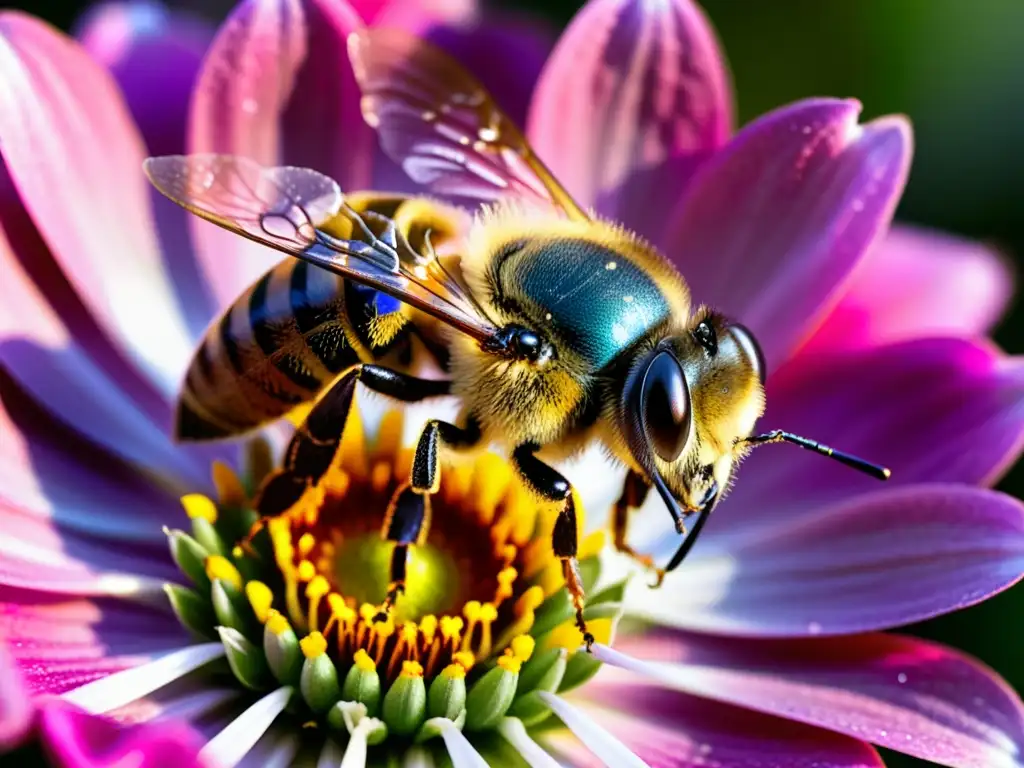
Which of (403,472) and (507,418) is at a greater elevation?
(507,418)

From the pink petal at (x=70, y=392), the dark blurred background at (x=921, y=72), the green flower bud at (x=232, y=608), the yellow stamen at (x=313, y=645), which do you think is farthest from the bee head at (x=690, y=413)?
the dark blurred background at (x=921, y=72)

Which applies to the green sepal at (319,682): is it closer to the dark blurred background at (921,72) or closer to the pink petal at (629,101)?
the pink petal at (629,101)

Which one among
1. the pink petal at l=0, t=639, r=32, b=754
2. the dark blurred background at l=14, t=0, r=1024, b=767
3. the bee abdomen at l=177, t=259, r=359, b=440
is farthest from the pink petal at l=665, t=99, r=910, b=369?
the pink petal at l=0, t=639, r=32, b=754

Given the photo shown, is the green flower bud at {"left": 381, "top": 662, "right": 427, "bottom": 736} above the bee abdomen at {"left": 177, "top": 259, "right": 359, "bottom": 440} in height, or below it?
below

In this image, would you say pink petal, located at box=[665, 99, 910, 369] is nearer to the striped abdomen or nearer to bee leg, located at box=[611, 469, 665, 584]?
bee leg, located at box=[611, 469, 665, 584]

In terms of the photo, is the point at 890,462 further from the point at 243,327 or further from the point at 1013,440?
the point at 243,327

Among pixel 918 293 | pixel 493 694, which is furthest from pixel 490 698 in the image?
pixel 918 293

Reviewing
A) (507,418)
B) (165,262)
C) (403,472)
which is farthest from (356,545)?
(165,262)
